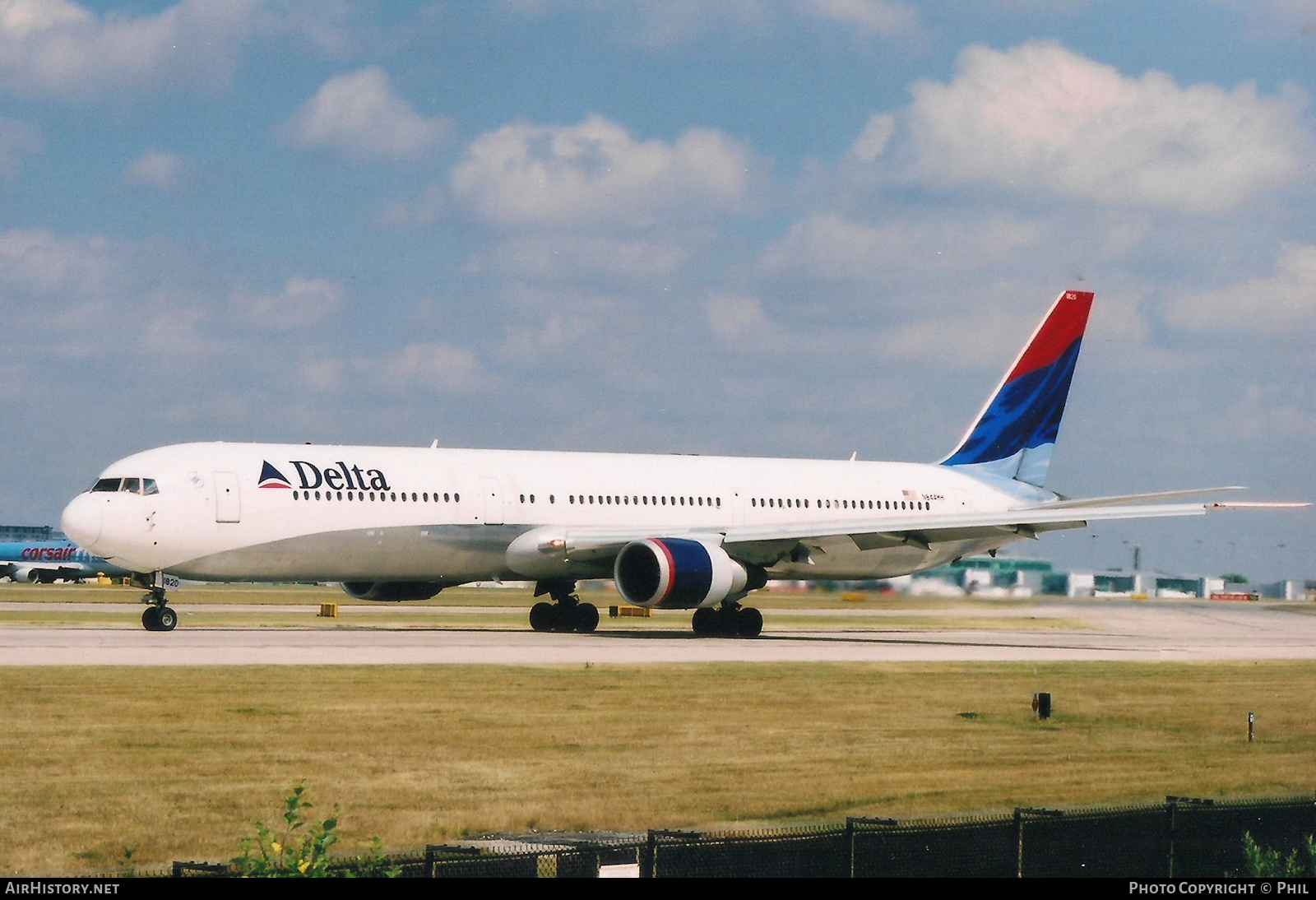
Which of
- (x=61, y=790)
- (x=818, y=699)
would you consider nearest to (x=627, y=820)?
(x=61, y=790)

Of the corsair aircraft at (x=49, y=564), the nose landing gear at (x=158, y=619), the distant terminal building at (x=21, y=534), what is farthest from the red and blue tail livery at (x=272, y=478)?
the distant terminal building at (x=21, y=534)

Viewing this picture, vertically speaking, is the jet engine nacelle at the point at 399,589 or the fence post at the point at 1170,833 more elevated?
the jet engine nacelle at the point at 399,589

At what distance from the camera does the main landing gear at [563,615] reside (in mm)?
43281

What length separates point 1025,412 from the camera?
52.0 m

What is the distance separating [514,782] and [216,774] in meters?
3.12

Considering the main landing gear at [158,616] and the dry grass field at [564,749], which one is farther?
the main landing gear at [158,616]

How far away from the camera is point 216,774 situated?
16.6m

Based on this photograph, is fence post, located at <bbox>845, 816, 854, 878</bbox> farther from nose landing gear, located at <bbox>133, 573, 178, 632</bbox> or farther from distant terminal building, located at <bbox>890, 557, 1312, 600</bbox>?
distant terminal building, located at <bbox>890, 557, 1312, 600</bbox>

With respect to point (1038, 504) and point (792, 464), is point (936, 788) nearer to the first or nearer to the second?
point (792, 464)

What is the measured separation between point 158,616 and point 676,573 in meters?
12.3

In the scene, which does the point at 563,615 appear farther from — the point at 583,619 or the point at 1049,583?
the point at 1049,583

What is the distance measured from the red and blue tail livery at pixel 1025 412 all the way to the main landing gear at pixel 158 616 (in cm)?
2581

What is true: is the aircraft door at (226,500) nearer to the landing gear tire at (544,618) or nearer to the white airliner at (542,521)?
the white airliner at (542,521)

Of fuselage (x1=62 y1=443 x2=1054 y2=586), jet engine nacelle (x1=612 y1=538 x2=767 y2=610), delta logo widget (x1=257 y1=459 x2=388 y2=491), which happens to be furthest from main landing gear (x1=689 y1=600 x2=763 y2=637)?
delta logo widget (x1=257 y1=459 x2=388 y2=491)
